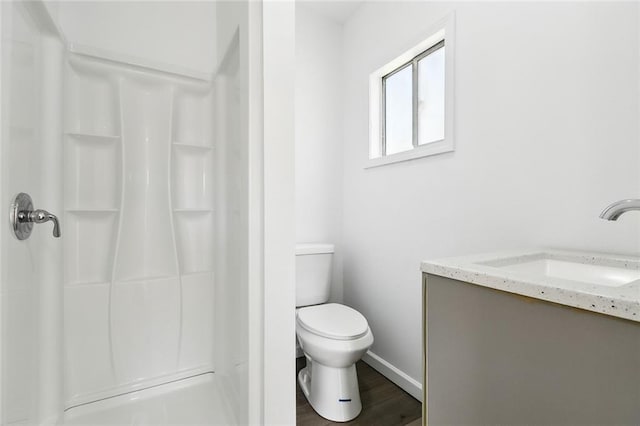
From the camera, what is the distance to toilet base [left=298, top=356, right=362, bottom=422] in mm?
1460

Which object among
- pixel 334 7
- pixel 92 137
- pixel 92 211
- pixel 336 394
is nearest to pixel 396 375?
pixel 336 394

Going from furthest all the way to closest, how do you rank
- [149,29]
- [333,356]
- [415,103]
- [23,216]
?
[415,103]
[149,29]
[333,356]
[23,216]

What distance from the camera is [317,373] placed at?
154 cm

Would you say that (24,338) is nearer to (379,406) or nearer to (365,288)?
(379,406)

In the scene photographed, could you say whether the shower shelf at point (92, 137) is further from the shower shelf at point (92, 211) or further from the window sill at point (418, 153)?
the window sill at point (418, 153)

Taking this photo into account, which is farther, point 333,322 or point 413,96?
point 413,96

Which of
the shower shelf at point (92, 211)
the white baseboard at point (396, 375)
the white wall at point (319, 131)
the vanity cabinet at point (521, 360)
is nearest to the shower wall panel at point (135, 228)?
the shower shelf at point (92, 211)

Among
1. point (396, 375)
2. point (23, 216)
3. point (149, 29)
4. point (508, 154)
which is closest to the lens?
point (23, 216)

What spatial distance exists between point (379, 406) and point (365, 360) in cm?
45

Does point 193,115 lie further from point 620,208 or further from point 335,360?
point 620,208

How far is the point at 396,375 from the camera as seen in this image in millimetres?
1756

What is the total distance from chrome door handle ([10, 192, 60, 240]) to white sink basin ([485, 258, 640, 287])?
1371 mm

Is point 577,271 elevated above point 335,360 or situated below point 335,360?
above

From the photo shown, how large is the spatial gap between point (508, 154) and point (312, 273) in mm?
1276
